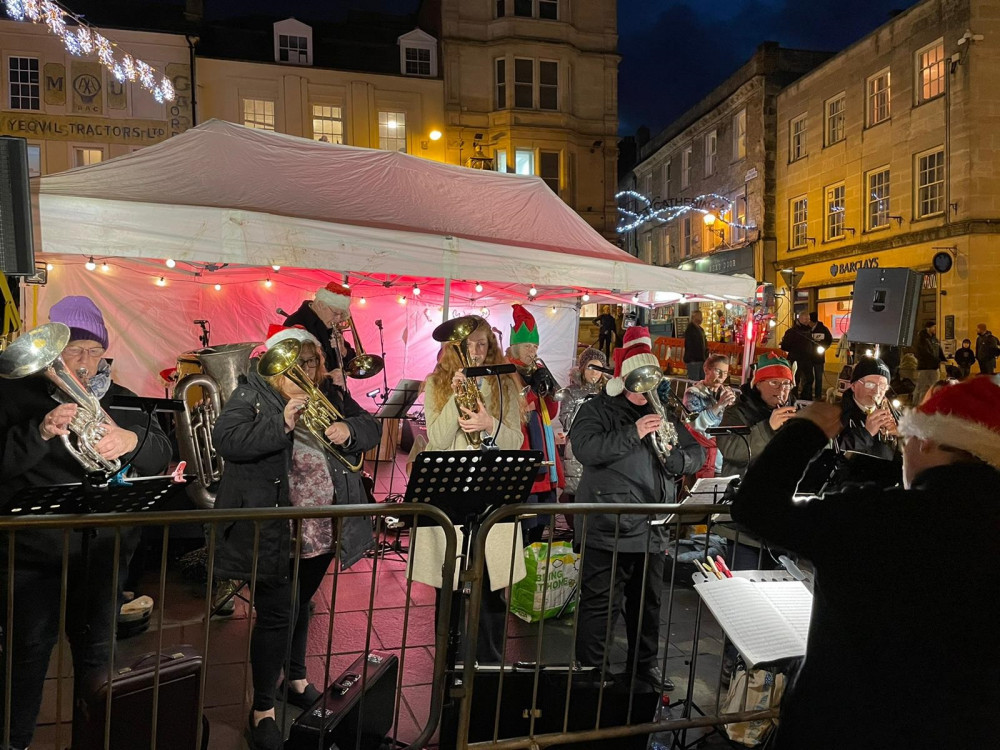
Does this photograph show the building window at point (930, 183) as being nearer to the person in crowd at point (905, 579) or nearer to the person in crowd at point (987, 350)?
the person in crowd at point (987, 350)

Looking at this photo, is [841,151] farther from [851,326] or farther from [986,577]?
[986,577]

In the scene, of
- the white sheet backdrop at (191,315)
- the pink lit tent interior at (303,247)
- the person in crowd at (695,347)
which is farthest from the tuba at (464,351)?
the person in crowd at (695,347)

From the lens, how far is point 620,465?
161 inches

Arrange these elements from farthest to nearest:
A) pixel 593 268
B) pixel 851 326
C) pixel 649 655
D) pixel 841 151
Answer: pixel 841 151, pixel 593 268, pixel 851 326, pixel 649 655

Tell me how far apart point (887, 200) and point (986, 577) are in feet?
79.8

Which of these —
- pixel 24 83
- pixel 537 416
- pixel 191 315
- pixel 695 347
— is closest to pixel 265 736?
pixel 537 416

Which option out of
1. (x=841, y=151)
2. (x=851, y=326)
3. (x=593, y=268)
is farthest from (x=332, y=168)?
(x=841, y=151)

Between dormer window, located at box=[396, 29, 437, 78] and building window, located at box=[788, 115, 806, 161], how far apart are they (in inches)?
525

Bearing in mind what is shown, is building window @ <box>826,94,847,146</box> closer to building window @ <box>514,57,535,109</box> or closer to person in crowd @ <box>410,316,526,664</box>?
building window @ <box>514,57,535,109</box>

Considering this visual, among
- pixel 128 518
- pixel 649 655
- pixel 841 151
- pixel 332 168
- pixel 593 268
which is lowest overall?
pixel 649 655

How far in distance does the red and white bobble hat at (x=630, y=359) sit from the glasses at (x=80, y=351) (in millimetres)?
2796

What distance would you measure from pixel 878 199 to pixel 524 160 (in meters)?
11.8

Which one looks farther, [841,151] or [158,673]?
[841,151]

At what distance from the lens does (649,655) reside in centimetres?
402
